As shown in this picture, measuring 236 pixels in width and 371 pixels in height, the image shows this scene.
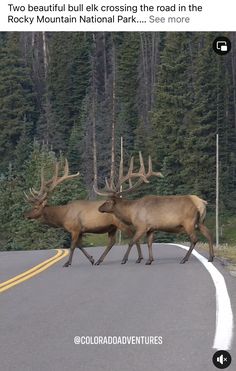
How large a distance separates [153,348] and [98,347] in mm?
414

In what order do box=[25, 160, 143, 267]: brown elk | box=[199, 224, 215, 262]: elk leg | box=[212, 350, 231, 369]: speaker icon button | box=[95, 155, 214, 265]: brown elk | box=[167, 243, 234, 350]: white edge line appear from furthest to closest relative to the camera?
box=[25, 160, 143, 267]: brown elk → box=[95, 155, 214, 265]: brown elk → box=[199, 224, 215, 262]: elk leg → box=[167, 243, 234, 350]: white edge line → box=[212, 350, 231, 369]: speaker icon button

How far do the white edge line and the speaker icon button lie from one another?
49cm

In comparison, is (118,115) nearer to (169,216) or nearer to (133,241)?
(169,216)

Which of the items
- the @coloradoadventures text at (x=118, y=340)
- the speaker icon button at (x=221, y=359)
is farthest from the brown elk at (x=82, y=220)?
the speaker icon button at (x=221, y=359)

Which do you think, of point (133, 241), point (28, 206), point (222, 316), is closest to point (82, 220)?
point (133, 241)

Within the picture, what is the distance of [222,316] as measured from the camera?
25.1ft

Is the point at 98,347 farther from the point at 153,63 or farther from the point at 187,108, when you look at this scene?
the point at 153,63

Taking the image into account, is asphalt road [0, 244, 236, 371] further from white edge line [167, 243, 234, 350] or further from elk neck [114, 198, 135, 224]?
elk neck [114, 198, 135, 224]

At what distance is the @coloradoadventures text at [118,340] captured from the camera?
20.0 feet

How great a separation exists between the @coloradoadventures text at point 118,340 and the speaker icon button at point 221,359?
0.94 m

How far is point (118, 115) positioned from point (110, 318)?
67.0 meters

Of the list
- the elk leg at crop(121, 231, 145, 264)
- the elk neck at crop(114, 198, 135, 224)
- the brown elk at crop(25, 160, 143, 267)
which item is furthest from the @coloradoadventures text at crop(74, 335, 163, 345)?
the elk neck at crop(114, 198, 135, 224)

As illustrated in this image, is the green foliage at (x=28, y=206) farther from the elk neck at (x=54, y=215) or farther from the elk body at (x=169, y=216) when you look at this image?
the elk body at (x=169, y=216)

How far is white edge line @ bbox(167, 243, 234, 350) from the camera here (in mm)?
6020
